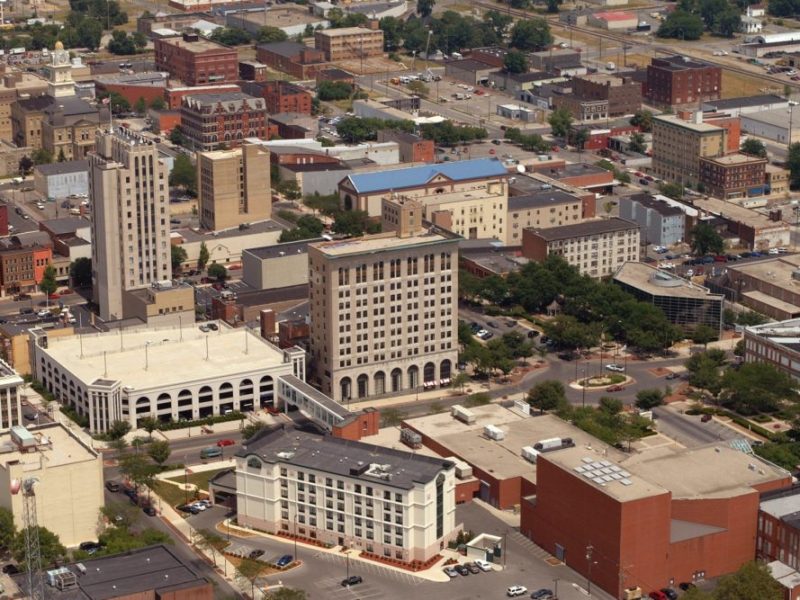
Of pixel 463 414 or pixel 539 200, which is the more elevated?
pixel 539 200

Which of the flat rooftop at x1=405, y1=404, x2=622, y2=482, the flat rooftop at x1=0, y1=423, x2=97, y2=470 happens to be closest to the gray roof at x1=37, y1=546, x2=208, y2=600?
the flat rooftop at x1=0, y1=423, x2=97, y2=470

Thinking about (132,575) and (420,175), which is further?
(420,175)

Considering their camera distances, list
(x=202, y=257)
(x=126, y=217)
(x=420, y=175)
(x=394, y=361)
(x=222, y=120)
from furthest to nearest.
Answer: (x=222, y=120), (x=420, y=175), (x=202, y=257), (x=126, y=217), (x=394, y=361)

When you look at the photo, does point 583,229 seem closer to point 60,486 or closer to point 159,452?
point 159,452

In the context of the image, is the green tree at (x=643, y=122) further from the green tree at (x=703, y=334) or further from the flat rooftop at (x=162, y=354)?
the flat rooftop at (x=162, y=354)

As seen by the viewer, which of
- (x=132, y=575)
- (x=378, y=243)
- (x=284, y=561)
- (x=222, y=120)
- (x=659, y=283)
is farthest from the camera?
(x=222, y=120)

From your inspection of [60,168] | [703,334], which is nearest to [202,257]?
[60,168]

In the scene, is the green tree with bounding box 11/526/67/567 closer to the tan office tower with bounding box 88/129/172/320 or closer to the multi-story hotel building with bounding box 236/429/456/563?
the multi-story hotel building with bounding box 236/429/456/563

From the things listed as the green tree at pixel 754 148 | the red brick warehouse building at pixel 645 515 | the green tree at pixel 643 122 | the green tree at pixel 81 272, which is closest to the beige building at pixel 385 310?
the red brick warehouse building at pixel 645 515
